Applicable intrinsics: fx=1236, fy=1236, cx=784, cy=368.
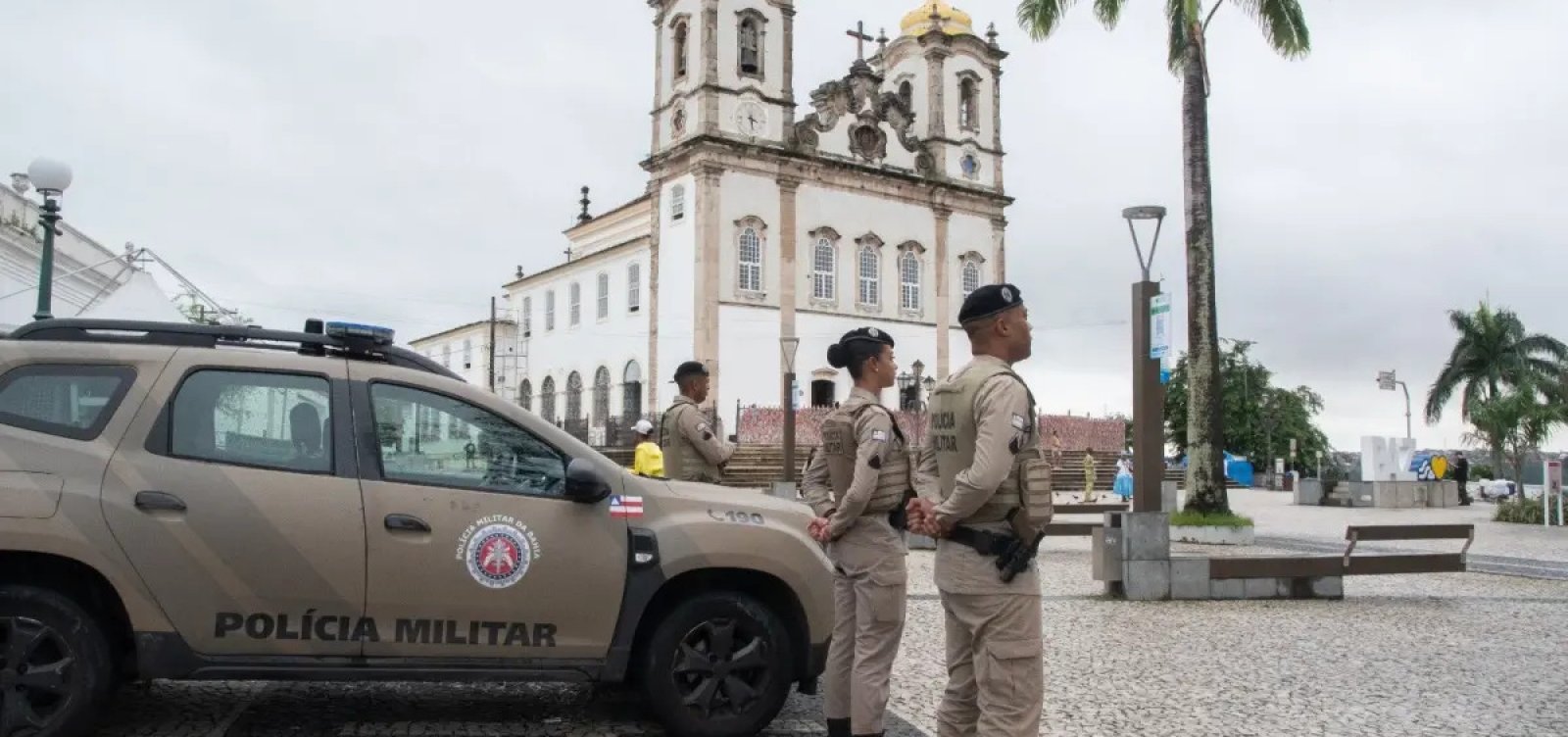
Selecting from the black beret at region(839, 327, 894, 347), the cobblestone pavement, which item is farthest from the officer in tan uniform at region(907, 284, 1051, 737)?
the cobblestone pavement

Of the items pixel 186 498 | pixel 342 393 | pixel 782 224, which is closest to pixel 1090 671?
pixel 342 393

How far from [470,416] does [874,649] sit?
2153 mm

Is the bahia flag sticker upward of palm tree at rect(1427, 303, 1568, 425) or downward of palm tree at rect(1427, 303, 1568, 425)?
downward

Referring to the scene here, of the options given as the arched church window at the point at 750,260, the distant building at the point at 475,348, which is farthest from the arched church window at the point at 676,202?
the distant building at the point at 475,348

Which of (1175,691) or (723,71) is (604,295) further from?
(1175,691)

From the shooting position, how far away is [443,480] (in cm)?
562

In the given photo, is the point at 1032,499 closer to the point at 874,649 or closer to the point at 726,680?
the point at 874,649

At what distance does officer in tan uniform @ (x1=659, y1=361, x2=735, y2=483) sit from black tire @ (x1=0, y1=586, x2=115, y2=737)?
12.8 ft

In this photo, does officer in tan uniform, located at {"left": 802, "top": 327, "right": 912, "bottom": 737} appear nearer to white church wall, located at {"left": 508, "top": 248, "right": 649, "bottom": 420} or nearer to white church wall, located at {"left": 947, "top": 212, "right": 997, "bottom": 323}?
white church wall, located at {"left": 508, "top": 248, "right": 649, "bottom": 420}

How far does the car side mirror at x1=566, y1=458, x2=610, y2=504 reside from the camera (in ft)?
18.4

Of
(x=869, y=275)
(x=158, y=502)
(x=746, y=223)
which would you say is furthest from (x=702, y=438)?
(x=869, y=275)

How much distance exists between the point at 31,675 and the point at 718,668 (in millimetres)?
2887

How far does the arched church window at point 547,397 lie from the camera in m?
53.8

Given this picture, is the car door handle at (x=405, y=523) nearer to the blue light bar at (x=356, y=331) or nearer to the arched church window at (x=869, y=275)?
the blue light bar at (x=356, y=331)
